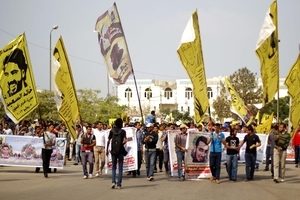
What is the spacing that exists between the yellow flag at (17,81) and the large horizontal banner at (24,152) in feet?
10.9

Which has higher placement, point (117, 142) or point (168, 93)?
point (168, 93)

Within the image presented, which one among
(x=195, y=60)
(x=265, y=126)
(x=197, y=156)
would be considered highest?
(x=195, y=60)

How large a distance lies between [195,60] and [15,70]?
570cm

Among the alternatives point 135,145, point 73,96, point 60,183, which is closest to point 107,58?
point 73,96

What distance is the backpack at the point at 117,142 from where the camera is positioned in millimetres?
13953

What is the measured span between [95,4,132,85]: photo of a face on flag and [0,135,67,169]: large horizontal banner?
167 inches

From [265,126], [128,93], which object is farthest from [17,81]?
[128,93]

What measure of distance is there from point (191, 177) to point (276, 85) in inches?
179

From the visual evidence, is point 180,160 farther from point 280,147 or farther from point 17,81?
point 17,81

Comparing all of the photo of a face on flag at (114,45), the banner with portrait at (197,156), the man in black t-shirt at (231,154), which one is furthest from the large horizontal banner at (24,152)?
the man in black t-shirt at (231,154)

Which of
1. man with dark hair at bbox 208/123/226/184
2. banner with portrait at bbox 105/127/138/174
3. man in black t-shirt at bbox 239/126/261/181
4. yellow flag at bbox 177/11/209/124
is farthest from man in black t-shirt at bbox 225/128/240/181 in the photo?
banner with portrait at bbox 105/127/138/174

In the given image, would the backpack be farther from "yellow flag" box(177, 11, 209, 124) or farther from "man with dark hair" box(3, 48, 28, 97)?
"yellow flag" box(177, 11, 209, 124)

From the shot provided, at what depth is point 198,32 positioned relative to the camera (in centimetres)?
1780

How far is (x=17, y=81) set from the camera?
1609 centimetres
